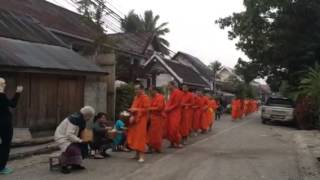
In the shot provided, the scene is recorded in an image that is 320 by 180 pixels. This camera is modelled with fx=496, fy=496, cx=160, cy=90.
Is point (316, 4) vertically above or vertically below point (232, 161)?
above

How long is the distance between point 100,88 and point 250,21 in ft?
55.0

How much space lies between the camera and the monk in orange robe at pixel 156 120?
1254 centimetres

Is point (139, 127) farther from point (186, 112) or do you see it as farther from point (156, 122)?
point (186, 112)

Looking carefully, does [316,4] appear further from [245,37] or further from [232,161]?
[232,161]

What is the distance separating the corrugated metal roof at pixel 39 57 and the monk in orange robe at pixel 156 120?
436 centimetres

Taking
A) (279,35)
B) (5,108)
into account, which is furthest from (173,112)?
(279,35)

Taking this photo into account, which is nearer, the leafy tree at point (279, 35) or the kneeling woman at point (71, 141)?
the kneeling woman at point (71, 141)

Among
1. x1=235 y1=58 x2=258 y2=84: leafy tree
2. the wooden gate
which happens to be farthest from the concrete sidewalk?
x1=235 y1=58 x2=258 y2=84: leafy tree

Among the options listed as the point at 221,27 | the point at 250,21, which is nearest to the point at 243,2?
the point at 250,21

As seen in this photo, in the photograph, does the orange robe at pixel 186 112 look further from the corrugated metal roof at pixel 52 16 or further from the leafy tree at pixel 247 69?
→ the leafy tree at pixel 247 69

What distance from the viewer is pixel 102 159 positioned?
11875mm

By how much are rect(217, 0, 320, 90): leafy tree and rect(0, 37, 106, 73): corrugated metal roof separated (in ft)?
45.9

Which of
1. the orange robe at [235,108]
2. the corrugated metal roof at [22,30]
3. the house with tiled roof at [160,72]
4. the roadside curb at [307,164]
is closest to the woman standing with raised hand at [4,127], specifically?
the roadside curb at [307,164]

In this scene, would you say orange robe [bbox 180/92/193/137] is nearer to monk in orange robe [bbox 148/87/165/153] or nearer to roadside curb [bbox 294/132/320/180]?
monk in orange robe [bbox 148/87/165/153]
